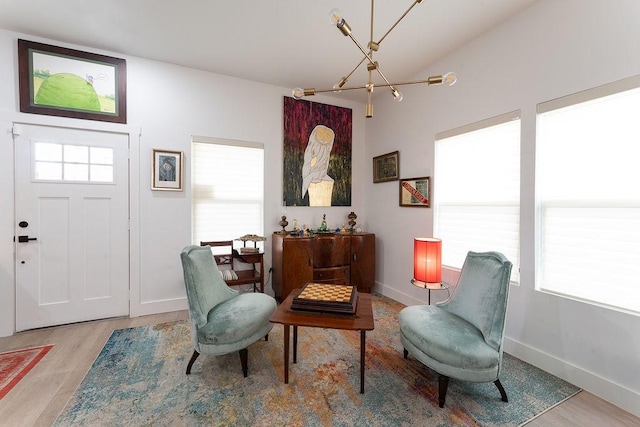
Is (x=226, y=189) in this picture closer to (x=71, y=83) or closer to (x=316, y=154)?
(x=316, y=154)

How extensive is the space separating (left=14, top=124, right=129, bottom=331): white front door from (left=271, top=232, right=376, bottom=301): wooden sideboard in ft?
5.86

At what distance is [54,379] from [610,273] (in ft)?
13.6

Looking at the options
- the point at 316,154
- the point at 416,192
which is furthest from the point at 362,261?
the point at 316,154

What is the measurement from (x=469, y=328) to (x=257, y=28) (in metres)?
3.20

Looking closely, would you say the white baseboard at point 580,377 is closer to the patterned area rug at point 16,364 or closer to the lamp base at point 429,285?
the lamp base at point 429,285

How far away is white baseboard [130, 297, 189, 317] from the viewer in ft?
10.2

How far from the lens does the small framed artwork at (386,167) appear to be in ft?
12.3

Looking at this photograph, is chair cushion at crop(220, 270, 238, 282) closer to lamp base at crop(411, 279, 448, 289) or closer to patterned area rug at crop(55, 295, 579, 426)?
patterned area rug at crop(55, 295, 579, 426)

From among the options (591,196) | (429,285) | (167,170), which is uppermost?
(167,170)

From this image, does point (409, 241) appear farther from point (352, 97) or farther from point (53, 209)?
point (53, 209)

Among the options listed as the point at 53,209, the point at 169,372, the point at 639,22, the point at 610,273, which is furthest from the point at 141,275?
the point at 639,22

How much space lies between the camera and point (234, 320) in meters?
2.04

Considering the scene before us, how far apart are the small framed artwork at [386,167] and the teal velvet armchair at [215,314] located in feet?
8.08

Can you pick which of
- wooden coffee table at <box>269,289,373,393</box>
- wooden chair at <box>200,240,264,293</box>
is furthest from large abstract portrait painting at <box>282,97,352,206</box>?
wooden coffee table at <box>269,289,373,393</box>
